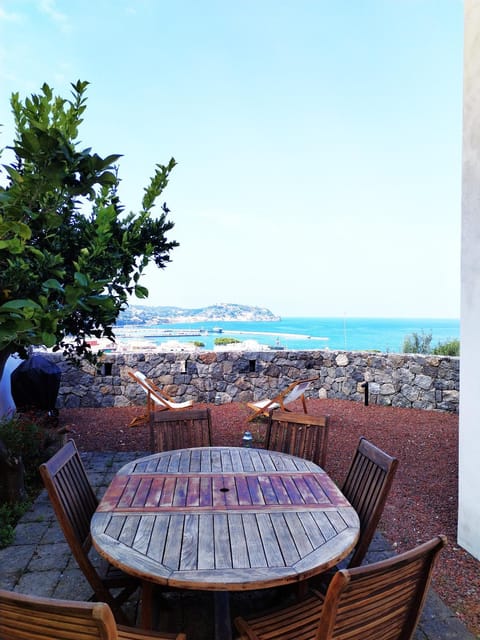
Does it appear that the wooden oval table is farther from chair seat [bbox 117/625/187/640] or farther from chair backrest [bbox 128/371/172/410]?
chair backrest [bbox 128/371/172/410]

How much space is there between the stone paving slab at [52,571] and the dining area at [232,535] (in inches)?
16.4

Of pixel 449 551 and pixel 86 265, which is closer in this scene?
pixel 86 265

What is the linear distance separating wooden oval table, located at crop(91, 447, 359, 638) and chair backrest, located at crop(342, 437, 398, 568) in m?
0.17

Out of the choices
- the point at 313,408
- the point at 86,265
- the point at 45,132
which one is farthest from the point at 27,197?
the point at 313,408

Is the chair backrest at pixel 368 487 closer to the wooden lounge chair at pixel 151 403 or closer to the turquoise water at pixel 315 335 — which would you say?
the wooden lounge chair at pixel 151 403

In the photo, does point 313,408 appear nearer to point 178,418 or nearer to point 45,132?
point 178,418

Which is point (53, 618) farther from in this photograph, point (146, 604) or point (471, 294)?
point (471, 294)

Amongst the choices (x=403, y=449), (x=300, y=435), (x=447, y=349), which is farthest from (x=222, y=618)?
(x=447, y=349)

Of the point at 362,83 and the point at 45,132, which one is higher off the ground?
the point at 362,83

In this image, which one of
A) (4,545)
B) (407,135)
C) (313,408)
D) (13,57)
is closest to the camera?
(4,545)

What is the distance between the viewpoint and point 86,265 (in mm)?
2252

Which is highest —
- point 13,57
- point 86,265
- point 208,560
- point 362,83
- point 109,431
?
point 362,83

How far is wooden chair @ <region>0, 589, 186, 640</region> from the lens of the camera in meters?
0.92

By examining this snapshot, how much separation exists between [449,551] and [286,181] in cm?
2465
